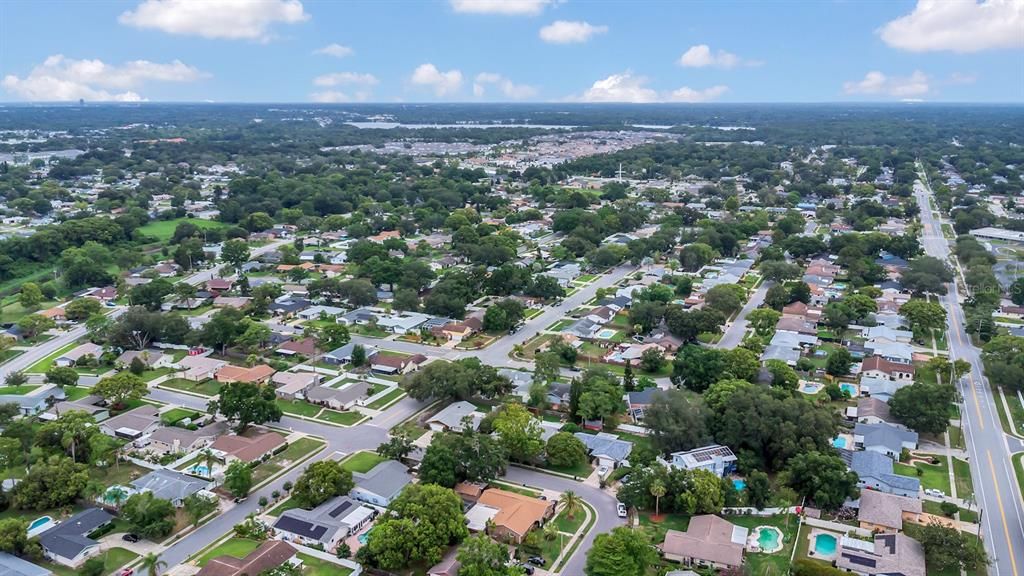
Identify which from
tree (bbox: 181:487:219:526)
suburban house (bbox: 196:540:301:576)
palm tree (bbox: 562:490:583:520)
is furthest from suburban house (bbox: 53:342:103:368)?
palm tree (bbox: 562:490:583:520)

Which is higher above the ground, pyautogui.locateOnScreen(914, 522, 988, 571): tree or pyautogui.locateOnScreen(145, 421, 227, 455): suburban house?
pyautogui.locateOnScreen(914, 522, 988, 571): tree

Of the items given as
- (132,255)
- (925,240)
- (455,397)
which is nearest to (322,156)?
(132,255)

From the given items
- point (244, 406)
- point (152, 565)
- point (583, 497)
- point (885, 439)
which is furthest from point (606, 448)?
point (152, 565)

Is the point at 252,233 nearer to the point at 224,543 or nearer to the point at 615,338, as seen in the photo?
the point at 615,338

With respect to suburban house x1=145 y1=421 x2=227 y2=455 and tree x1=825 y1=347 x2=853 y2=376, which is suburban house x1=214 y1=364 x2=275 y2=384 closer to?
suburban house x1=145 y1=421 x2=227 y2=455

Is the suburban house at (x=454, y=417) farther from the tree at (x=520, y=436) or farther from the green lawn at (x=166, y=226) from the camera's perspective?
the green lawn at (x=166, y=226)

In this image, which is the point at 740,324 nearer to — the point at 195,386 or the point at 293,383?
the point at 293,383

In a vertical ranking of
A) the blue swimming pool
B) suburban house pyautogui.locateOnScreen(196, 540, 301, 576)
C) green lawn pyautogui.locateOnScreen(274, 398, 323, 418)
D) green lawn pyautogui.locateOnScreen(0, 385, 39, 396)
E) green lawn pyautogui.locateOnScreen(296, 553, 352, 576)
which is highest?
suburban house pyautogui.locateOnScreen(196, 540, 301, 576)

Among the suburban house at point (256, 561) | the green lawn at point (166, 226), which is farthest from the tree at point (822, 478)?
the green lawn at point (166, 226)
